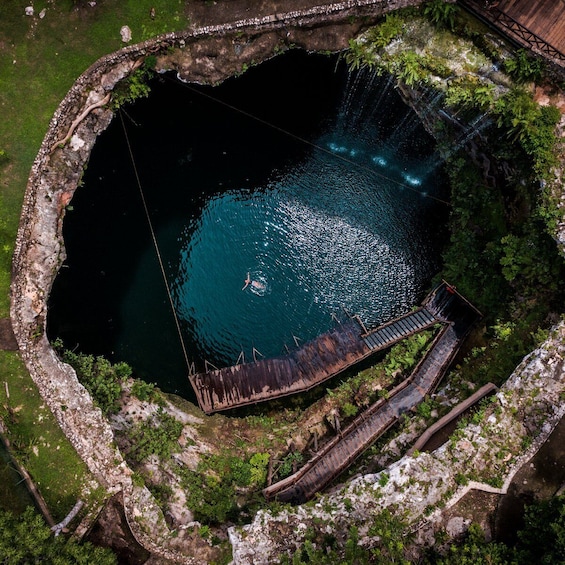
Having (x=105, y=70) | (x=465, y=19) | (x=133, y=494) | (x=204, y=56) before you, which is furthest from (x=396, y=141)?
(x=133, y=494)

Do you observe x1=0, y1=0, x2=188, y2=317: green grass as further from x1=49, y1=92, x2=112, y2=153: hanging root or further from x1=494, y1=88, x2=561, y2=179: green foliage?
x1=494, y1=88, x2=561, y2=179: green foliage

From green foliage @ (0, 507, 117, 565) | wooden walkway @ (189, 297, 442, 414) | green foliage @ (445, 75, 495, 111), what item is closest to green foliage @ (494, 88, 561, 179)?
green foliage @ (445, 75, 495, 111)

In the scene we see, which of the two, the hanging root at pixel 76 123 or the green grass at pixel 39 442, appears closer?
the green grass at pixel 39 442

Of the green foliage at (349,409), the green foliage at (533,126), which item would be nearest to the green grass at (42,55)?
the green foliage at (533,126)

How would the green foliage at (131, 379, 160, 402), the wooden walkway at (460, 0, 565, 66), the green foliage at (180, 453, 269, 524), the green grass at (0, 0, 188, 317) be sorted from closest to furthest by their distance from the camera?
the wooden walkway at (460, 0, 565, 66), the green foliage at (180, 453, 269, 524), the green grass at (0, 0, 188, 317), the green foliage at (131, 379, 160, 402)

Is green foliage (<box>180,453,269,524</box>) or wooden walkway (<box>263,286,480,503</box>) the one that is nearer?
green foliage (<box>180,453,269,524</box>)

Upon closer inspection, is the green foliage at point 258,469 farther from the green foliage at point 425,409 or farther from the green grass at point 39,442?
the green foliage at point 425,409

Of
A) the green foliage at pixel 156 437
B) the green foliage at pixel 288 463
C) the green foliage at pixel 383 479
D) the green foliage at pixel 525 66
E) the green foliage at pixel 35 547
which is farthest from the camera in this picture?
the green foliage at pixel 288 463
